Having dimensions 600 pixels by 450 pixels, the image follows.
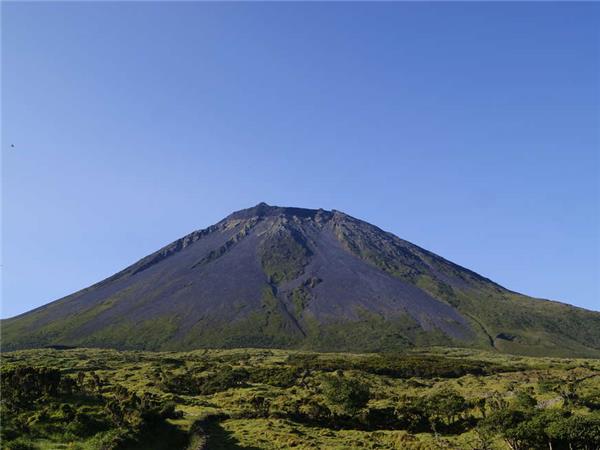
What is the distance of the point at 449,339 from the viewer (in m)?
198

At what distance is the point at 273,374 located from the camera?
302 feet

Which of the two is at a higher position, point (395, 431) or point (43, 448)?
point (43, 448)

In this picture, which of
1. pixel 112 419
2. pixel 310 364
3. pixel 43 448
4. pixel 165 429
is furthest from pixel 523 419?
pixel 310 364

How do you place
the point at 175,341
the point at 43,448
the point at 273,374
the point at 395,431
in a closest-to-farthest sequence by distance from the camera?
the point at 43,448, the point at 395,431, the point at 273,374, the point at 175,341

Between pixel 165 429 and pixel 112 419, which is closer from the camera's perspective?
pixel 112 419

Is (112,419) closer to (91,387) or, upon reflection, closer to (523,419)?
(91,387)

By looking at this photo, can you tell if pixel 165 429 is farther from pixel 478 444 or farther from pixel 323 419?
pixel 478 444

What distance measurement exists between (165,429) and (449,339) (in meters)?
172

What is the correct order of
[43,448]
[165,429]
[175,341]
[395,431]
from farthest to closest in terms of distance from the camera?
[175,341], [395,431], [165,429], [43,448]

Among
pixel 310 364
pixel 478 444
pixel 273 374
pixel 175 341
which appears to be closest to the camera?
pixel 478 444

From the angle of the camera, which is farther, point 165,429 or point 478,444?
point 478,444

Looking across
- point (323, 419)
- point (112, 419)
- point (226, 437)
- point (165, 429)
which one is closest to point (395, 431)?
point (323, 419)

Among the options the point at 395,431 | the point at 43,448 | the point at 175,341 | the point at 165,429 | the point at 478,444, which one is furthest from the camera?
the point at 175,341

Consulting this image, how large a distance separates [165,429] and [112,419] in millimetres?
4722
